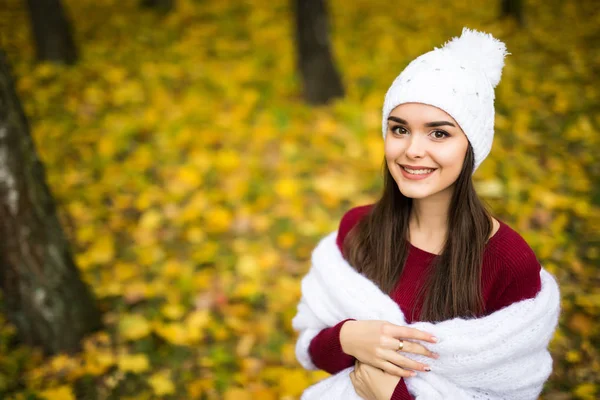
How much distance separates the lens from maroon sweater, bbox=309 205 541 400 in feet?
4.65

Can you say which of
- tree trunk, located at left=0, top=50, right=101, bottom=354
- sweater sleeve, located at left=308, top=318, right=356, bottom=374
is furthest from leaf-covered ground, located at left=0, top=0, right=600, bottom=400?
sweater sleeve, located at left=308, top=318, right=356, bottom=374

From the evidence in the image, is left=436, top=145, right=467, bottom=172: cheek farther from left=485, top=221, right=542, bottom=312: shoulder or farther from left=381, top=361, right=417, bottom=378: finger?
left=381, top=361, right=417, bottom=378: finger

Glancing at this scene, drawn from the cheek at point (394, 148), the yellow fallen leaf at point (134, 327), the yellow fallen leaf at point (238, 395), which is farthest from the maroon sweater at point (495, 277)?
the yellow fallen leaf at point (134, 327)

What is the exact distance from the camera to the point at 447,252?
153 cm

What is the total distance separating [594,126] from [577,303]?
7.68 ft

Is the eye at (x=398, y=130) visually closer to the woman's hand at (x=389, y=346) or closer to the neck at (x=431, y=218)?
the neck at (x=431, y=218)

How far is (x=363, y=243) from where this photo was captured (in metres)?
1.73

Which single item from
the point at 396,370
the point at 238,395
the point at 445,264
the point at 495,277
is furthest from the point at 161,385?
the point at 495,277

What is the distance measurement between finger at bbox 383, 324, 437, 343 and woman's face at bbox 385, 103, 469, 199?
0.42 m

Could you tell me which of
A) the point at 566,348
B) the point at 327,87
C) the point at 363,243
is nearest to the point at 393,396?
the point at 363,243

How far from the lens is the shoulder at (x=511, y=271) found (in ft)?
4.64

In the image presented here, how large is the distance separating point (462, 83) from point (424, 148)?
0.72 feet

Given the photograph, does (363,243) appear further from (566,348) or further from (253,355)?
(566,348)

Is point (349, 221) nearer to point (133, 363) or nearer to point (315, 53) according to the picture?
point (133, 363)
